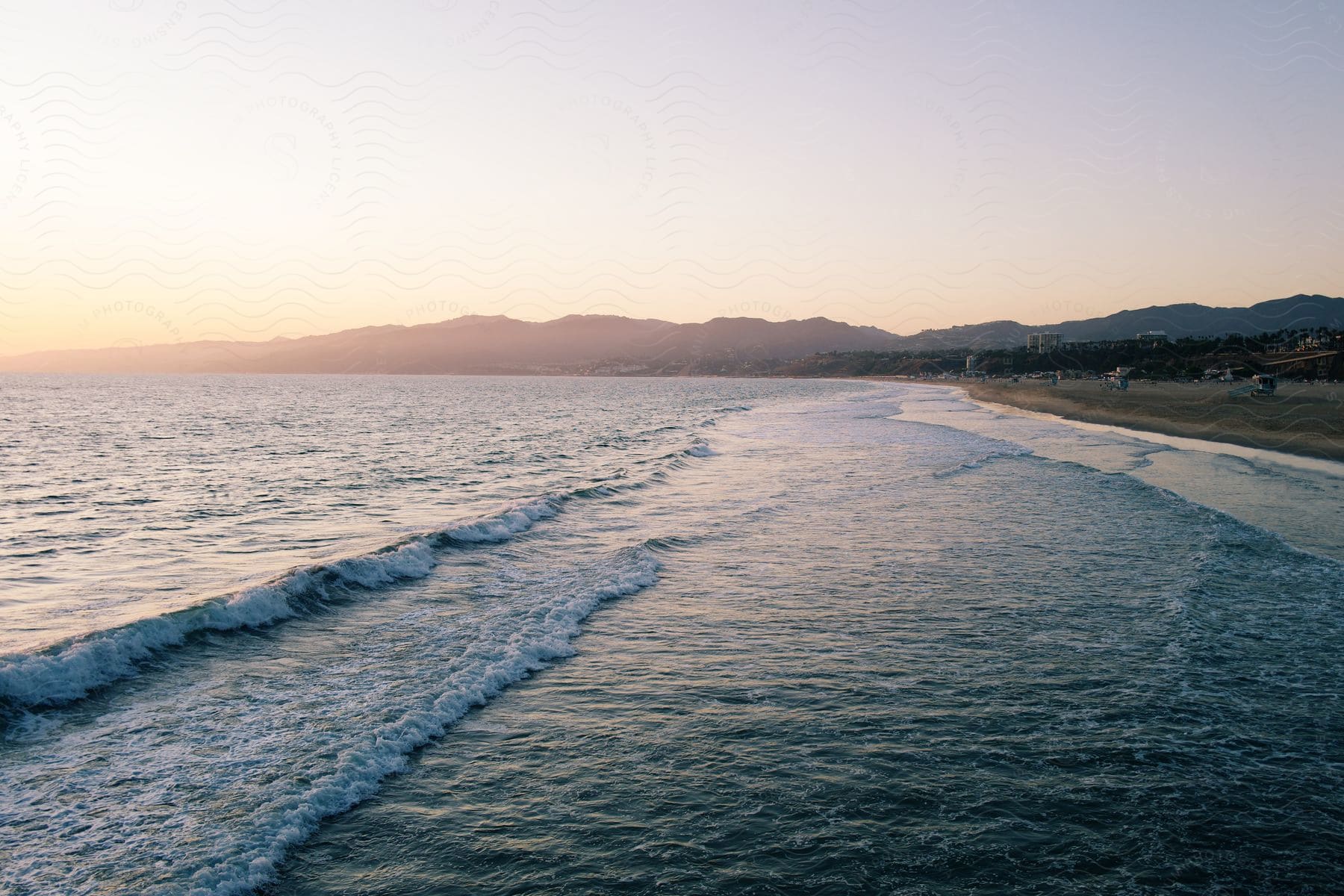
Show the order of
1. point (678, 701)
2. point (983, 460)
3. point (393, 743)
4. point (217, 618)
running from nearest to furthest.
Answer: point (393, 743), point (678, 701), point (217, 618), point (983, 460)

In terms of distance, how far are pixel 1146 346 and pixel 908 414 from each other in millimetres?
131688

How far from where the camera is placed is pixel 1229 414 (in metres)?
53.4

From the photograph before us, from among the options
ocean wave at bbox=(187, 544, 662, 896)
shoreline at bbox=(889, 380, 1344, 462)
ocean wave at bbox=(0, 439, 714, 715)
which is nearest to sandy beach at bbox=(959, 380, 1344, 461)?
shoreline at bbox=(889, 380, 1344, 462)

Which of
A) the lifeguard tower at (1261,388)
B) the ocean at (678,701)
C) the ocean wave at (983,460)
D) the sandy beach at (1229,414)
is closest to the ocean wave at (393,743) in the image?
the ocean at (678,701)

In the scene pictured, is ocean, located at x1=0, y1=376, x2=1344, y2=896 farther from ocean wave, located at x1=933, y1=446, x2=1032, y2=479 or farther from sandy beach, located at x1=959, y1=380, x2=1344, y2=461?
sandy beach, located at x1=959, y1=380, x2=1344, y2=461

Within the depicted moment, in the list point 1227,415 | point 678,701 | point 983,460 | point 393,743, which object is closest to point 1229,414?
point 1227,415

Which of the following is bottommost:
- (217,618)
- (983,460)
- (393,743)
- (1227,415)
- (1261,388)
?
(983,460)

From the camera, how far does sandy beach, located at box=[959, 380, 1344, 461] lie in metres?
40.9

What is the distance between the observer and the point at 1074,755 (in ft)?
26.7

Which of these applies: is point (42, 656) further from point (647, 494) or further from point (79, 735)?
point (647, 494)

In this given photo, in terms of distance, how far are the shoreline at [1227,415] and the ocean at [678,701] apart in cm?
2068

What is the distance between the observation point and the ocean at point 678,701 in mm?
6508

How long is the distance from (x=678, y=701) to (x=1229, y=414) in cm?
5870

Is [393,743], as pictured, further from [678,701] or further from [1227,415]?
[1227,415]
